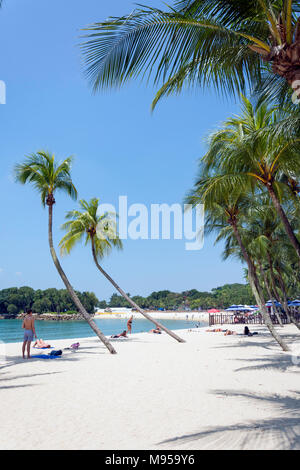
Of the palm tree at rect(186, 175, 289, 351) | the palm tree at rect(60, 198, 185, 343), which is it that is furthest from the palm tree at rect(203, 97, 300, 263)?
the palm tree at rect(60, 198, 185, 343)

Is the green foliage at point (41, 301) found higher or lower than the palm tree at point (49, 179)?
lower

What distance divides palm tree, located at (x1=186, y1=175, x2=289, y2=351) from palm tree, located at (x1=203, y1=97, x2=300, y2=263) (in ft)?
1.85

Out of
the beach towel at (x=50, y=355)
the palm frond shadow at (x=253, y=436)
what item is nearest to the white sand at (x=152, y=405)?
the palm frond shadow at (x=253, y=436)

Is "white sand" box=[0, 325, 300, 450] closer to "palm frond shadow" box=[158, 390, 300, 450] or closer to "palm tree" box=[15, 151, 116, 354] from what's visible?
"palm frond shadow" box=[158, 390, 300, 450]

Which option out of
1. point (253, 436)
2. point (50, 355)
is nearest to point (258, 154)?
point (253, 436)

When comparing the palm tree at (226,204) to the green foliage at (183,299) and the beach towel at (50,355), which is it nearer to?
the beach towel at (50,355)

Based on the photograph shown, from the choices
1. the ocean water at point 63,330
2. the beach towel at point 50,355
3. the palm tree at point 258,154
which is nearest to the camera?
the palm tree at point 258,154

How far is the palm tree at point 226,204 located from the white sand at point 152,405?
4.60 m

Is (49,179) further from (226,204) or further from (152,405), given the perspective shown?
(152,405)

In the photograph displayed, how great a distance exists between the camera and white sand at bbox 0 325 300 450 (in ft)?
14.4

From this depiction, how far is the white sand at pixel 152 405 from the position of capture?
14.4 feet

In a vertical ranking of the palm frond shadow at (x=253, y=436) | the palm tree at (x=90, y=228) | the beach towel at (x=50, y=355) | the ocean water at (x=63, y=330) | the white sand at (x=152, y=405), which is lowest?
the ocean water at (x=63, y=330)

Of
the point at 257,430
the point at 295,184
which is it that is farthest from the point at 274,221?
the point at 257,430
